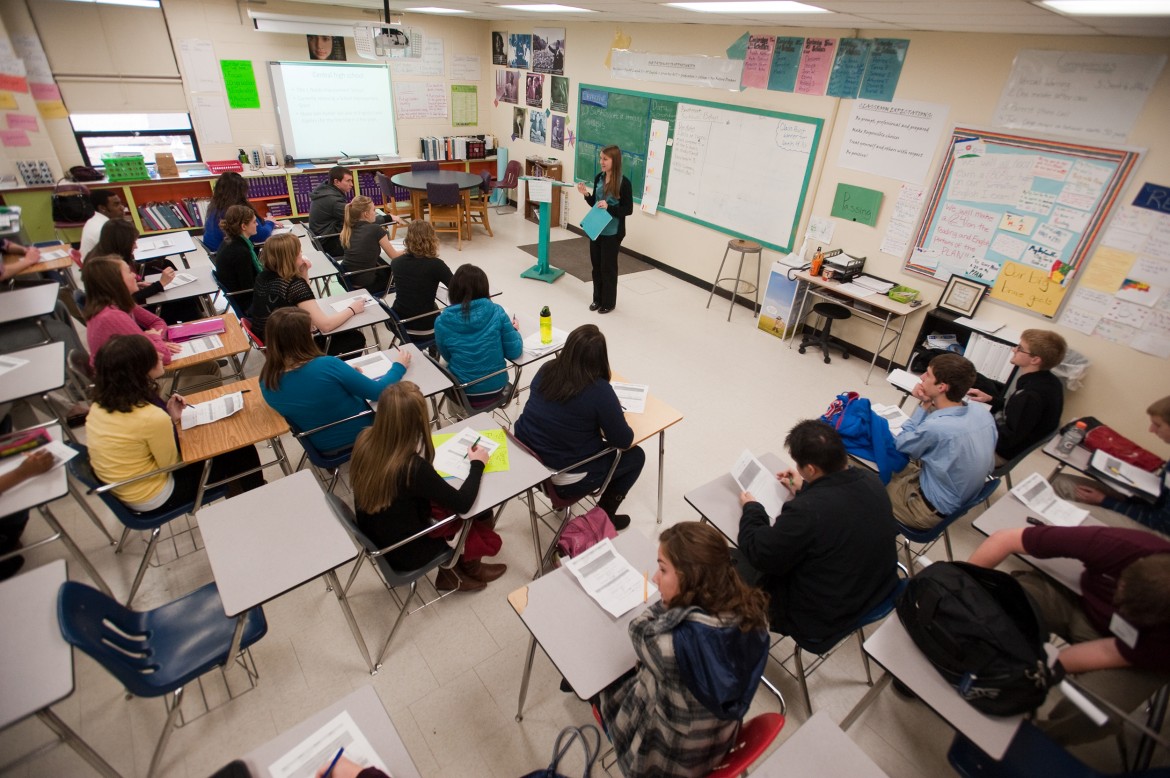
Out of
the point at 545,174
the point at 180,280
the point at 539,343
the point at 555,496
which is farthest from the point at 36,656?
the point at 545,174

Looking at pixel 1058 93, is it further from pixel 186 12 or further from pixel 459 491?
pixel 186 12

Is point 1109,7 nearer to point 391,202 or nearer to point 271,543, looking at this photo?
point 271,543

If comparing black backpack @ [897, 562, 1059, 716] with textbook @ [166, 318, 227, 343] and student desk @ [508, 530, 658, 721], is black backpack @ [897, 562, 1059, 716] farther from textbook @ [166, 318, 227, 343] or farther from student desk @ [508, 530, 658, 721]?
textbook @ [166, 318, 227, 343]

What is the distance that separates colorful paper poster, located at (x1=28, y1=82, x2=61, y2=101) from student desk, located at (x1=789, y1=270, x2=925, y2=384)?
7.84 m

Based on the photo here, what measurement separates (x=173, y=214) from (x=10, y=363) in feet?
14.9

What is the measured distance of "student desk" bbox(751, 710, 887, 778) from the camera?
1.52 m

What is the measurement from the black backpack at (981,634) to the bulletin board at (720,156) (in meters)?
4.28

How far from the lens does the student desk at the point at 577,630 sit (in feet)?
5.66

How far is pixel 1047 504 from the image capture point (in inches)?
97.7

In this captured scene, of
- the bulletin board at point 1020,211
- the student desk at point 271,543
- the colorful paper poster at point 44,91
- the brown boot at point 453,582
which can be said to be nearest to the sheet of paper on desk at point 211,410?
the student desk at point 271,543

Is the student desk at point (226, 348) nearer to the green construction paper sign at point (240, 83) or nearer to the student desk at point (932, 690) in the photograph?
A: the student desk at point (932, 690)

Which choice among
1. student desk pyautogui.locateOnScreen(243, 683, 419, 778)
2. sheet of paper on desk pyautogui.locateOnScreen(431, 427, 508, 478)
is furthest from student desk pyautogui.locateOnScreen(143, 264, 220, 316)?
student desk pyautogui.locateOnScreen(243, 683, 419, 778)

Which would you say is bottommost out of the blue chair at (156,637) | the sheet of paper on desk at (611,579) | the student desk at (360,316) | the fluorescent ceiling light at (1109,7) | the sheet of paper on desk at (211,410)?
the blue chair at (156,637)

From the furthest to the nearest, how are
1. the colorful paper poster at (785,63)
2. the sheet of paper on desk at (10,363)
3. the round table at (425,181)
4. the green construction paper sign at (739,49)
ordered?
the round table at (425,181)
the green construction paper sign at (739,49)
the colorful paper poster at (785,63)
the sheet of paper on desk at (10,363)
